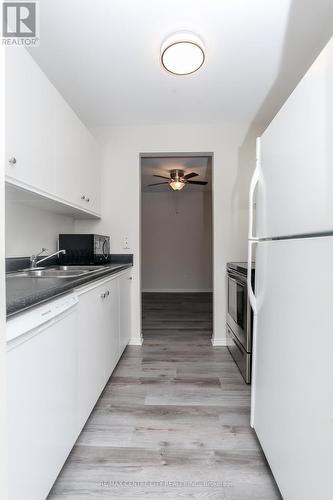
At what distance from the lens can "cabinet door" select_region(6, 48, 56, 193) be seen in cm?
136

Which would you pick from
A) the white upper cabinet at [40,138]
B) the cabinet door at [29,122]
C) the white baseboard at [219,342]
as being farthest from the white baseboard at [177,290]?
the cabinet door at [29,122]

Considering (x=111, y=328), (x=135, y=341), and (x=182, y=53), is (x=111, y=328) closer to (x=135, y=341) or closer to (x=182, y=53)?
(x=135, y=341)

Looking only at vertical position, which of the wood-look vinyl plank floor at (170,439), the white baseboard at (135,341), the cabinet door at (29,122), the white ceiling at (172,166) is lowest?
the wood-look vinyl plank floor at (170,439)

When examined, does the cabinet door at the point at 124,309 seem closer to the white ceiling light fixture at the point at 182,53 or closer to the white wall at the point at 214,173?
the white wall at the point at 214,173

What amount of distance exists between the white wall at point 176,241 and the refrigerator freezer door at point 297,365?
535cm

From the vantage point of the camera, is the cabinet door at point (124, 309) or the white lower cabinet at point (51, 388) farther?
the cabinet door at point (124, 309)

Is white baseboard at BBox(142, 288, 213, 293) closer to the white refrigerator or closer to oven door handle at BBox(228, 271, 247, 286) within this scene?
oven door handle at BBox(228, 271, 247, 286)

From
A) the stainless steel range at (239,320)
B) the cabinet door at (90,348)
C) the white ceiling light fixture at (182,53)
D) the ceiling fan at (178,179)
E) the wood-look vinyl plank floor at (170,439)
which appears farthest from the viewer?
the ceiling fan at (178,179)

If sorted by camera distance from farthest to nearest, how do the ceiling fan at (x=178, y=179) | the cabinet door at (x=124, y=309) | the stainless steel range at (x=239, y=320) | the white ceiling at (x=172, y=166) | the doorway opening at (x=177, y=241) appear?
the doorway opening at (x=177, y=241) → the ceiling fan at (x=178, y=179) → the white ceiling at (x=172, y=166) → the cabinet door at (x=124, y=309) → the stainless steel range at (x=239, y=320)

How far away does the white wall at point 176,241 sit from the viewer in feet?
22.3

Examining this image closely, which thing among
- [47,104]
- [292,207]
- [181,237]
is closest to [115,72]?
[47,104]

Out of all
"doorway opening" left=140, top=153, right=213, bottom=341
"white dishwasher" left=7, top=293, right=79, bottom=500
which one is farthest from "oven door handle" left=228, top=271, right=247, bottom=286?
"doorway opening" left=140, top=153, right=213, bottom=341

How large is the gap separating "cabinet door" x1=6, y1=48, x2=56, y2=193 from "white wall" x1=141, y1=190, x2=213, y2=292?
16.5ft

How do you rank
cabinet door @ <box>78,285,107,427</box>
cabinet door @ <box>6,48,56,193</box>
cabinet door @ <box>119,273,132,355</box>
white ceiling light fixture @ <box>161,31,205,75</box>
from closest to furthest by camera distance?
cabinet door @ <box>6,48,56,193</box>, cabinet door @ <box>78,285,107,427</box>, white ceiling light fixture @ <box>161,31,205,75</box>, cabinet door @ <box>119,273,132,355</box>
